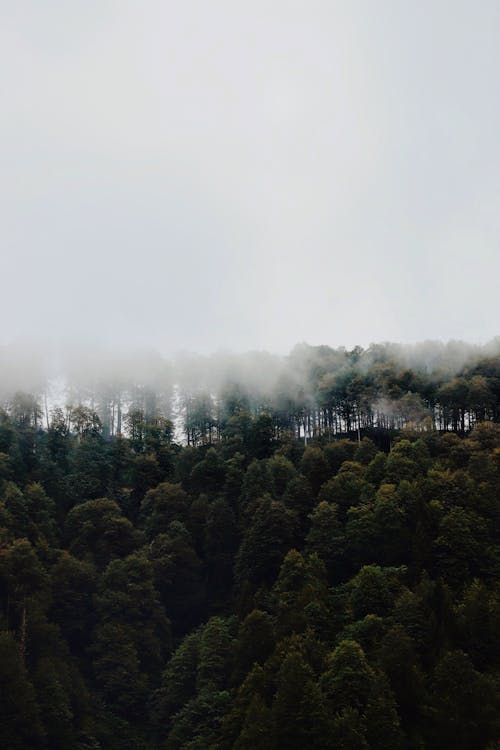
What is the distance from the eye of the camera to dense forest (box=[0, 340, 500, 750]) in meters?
39.8

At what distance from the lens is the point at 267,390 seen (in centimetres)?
11181

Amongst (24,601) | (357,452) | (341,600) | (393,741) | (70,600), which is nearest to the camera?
(393,741)

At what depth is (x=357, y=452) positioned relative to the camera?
7781 cm

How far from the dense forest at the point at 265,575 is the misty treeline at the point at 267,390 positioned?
66 cm

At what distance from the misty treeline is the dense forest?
0.66 metres

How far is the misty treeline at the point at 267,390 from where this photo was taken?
94.6 meters

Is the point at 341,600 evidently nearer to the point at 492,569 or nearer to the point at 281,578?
the point at 281,578

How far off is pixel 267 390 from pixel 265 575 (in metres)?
49.2

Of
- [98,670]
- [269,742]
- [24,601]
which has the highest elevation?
[24,601]

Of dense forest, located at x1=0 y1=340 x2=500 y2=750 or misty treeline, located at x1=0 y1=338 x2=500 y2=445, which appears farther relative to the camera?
misty treeline, located at x1=0 y1=338 x2=500 y2=445

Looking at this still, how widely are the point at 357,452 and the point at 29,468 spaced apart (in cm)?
4850

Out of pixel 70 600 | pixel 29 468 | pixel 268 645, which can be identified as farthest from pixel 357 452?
pixel 29 468

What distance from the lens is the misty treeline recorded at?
94562 mm

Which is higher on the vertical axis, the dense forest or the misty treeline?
the misty treeline
